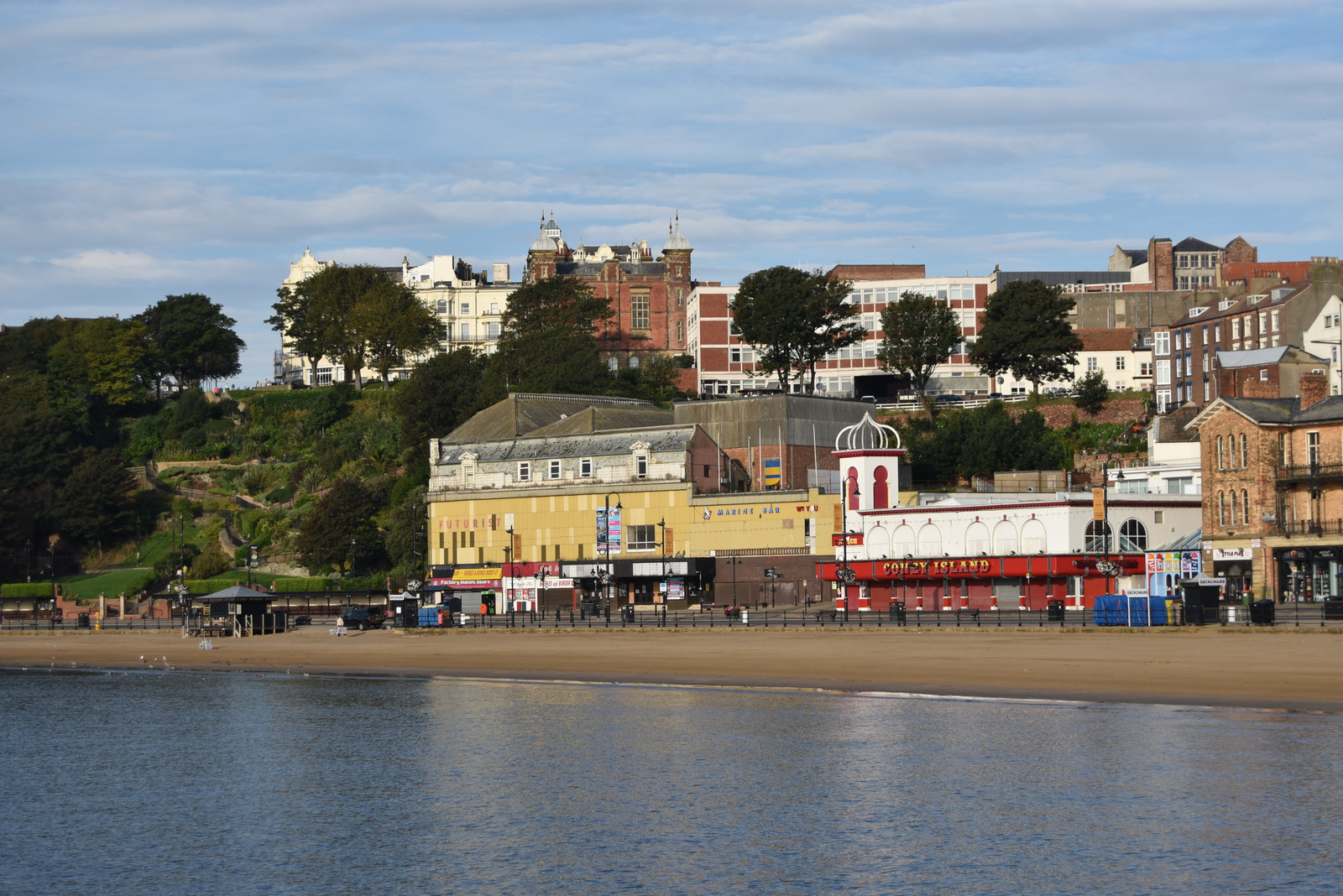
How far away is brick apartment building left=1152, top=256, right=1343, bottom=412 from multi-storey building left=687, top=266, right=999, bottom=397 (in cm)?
1550

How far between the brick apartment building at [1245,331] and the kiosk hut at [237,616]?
59.9m

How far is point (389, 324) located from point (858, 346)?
133ft

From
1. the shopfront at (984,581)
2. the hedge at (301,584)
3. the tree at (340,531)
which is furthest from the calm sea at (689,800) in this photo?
the tree at (340,531)

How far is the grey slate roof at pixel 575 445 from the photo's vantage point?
313 ft

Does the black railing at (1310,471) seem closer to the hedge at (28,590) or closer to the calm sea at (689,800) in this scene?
the calm sea at (689,800)

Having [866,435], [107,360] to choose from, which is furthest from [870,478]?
[107,360]

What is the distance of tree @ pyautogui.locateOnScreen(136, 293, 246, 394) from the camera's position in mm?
148375

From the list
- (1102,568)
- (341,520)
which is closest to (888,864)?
(1102,568)

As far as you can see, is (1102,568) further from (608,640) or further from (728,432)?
(728,432)

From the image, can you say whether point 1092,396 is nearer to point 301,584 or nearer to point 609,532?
point 609,532

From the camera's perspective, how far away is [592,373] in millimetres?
116938

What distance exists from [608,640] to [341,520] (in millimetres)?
42978

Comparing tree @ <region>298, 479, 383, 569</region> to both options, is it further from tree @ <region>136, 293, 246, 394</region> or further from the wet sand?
tree @ <region>136, 293, 246, 394</region>

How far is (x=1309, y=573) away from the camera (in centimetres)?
6744
